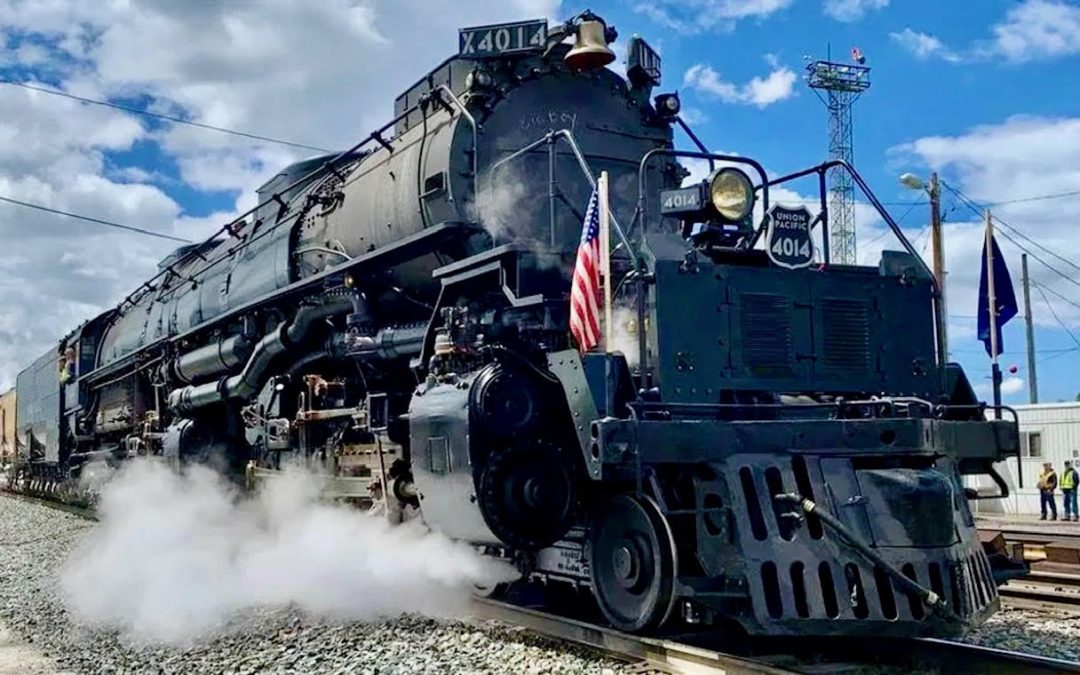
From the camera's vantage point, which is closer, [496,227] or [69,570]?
[496,227]

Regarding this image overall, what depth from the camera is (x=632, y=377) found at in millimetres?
6320

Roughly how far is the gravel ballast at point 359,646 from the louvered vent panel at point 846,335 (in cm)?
189

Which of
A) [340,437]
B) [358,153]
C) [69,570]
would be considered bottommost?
[69,570]

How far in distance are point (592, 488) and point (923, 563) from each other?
215 cm

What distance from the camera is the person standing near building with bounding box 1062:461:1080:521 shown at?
66.3 feet

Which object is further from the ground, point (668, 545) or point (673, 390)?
point (673, 390)

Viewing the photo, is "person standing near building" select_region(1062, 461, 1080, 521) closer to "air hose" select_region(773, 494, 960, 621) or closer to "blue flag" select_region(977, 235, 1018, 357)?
"blue flag" select_region(977, 235, 1018, 357)

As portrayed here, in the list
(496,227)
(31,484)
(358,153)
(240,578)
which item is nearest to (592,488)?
(496,227)

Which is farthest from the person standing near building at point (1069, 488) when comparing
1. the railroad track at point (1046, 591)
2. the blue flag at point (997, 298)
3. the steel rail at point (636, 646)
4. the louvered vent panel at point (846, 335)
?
the steel rail at point (636, 646)

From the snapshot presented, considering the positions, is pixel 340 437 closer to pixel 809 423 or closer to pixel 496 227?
pixel 496 227

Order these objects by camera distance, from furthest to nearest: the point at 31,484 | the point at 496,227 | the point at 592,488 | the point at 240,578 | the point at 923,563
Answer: the point at 31,484
the point at 240,578
the point at 496,227
the point at 592,488
the point at 923,563

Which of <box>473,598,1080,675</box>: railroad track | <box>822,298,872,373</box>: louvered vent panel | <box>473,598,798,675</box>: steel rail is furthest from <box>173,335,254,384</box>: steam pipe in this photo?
<box>822,298,872,373</box>: louvered vent panel

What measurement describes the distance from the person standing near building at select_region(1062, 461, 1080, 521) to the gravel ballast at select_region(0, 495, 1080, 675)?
1349cm

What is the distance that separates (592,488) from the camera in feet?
23.0
